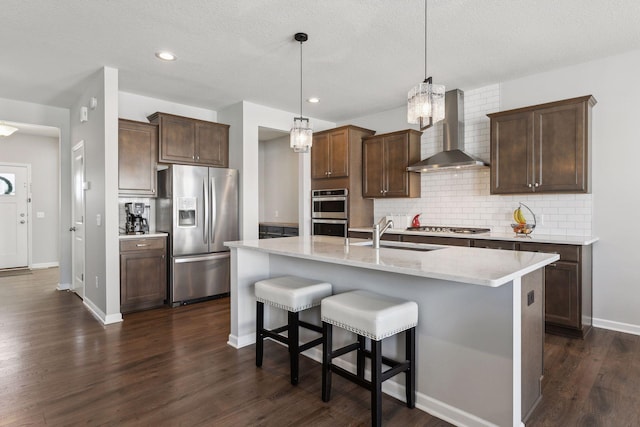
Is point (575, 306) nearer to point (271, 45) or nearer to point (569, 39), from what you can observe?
point (569, 39)

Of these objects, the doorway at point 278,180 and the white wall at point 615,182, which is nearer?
the white wall at point 615,182

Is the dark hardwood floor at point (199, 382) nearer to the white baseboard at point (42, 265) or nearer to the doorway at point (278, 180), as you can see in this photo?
the doorway at point (278, 180)

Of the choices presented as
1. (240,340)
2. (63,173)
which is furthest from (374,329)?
(63,173)

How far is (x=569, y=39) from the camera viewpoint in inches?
127

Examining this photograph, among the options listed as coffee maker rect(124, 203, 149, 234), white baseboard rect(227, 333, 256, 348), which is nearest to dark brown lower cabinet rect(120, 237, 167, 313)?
coffee maker rect(124, 203, 149, 234)

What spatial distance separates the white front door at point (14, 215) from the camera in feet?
22.7

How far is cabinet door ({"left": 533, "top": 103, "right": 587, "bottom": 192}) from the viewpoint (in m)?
3.51

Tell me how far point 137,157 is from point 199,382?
301cm

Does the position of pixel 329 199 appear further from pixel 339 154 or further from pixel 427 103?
pixel 427 103

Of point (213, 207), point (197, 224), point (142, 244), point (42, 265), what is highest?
point (213, 207)

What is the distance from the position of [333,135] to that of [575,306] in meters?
3.71

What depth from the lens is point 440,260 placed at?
2.14 meters

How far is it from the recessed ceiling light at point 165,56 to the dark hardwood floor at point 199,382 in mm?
2667

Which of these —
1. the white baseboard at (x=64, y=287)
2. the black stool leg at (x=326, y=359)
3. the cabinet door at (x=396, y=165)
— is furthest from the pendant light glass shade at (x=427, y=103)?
the white baseboard at (x=64, y=287)
